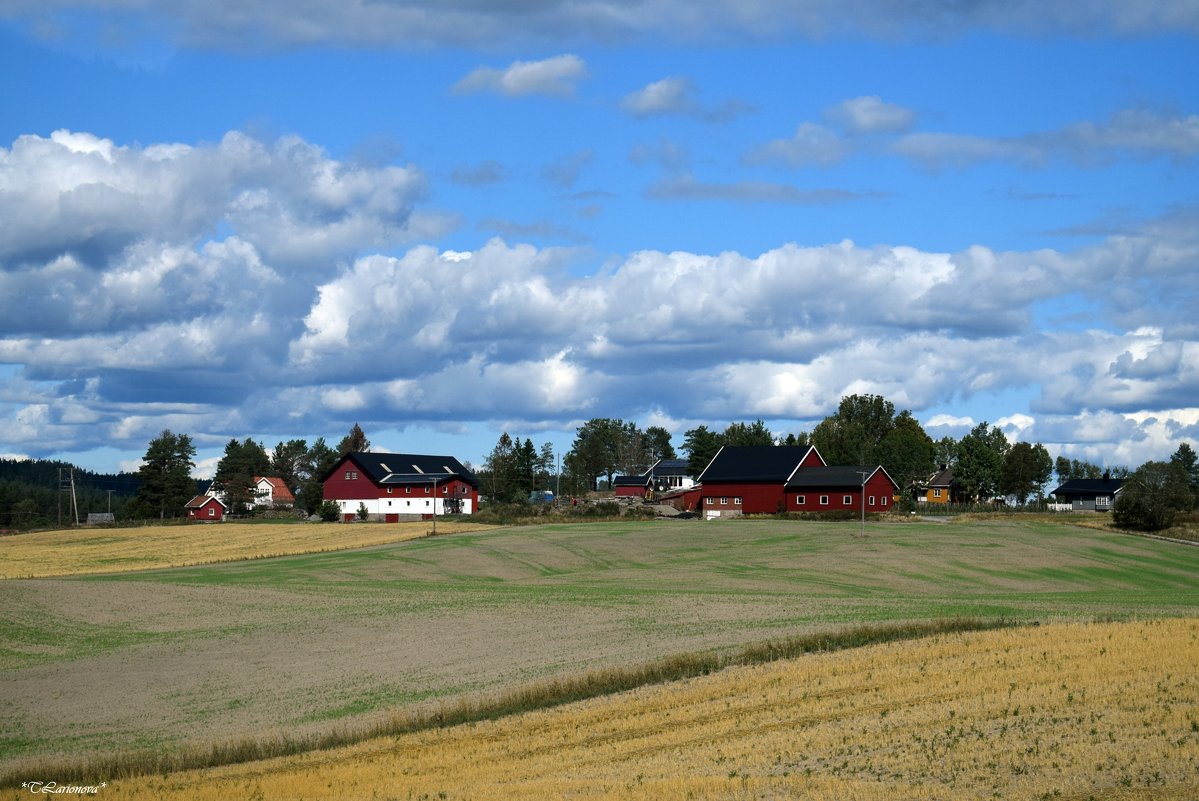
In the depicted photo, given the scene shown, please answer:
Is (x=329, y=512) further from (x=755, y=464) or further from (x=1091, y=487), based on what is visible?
(x=1091, y=487)

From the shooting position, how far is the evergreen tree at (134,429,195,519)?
155m

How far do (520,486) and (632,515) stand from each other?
55092 mm

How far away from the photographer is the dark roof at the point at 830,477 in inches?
4732

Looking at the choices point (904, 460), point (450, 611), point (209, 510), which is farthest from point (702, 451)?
point (450, 611)

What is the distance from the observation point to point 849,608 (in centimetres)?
4803

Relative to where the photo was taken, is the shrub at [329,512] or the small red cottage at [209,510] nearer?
the shrub at [329,512]

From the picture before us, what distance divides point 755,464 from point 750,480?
3103mm

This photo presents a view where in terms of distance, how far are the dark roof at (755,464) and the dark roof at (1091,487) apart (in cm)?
7901

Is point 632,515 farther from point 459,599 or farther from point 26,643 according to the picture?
point 26,643

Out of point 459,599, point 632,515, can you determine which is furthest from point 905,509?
point 459,599

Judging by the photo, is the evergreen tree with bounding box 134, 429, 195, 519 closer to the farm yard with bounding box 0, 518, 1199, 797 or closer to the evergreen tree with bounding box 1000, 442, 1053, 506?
the farm yard with bounding box 0, 518, 1199, 797

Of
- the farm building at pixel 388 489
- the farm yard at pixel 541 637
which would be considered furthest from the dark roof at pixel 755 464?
the farm yard at pixel 541 637

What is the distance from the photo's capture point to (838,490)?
120125 millimetres

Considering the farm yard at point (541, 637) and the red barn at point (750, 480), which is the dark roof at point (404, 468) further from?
the farm yard at point (541, 637)
